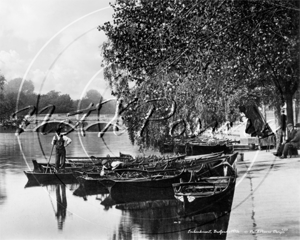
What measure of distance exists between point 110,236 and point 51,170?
872cm

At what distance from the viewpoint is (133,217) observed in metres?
14.7

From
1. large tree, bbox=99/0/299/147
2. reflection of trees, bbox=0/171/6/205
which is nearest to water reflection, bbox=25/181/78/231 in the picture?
reflection of trees, bbox=0/171/6/205

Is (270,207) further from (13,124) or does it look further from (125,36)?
(13,124)

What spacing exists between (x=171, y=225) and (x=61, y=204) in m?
5.22

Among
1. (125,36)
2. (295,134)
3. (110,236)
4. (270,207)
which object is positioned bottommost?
(110,236)

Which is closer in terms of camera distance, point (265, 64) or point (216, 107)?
point (265, 64)

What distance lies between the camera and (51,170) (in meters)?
20.1

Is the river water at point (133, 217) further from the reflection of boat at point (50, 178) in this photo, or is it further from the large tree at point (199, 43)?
the large tree at point (199, 43)

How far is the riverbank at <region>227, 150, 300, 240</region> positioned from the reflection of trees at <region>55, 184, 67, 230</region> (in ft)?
16.4

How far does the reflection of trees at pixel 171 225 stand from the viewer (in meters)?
11.2

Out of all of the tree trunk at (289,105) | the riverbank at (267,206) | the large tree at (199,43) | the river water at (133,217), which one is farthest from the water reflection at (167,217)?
the tree trunk at (289,105)

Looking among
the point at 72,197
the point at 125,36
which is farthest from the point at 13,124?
the point at 125,36

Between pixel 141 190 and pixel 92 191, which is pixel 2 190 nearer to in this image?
pixel 92 191

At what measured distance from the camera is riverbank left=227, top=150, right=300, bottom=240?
28.3 ft
